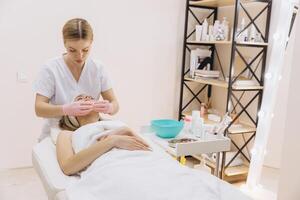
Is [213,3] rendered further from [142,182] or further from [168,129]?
[142,182]

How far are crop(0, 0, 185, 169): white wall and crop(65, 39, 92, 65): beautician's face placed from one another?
114 centimetres

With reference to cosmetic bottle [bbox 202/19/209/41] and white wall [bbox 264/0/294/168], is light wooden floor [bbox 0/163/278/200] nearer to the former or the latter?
white wall [bbox 264/0/294/168]

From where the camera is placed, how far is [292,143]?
1824 mm

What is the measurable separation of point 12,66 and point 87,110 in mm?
1380

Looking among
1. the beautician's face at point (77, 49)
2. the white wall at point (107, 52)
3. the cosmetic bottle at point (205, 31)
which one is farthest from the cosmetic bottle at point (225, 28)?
the beautician's face at point (77, 49)

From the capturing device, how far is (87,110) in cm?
159

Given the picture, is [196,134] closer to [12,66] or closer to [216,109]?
[216,109]

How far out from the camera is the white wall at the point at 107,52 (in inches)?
104

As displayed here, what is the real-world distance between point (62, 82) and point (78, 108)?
260 mm

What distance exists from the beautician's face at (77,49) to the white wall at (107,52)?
3.74 ft

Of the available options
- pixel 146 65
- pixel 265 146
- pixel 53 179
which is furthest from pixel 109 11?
pixel 53 179

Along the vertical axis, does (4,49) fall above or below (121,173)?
above

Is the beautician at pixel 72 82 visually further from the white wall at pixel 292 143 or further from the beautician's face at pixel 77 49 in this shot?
the white wall at pixel 292 143

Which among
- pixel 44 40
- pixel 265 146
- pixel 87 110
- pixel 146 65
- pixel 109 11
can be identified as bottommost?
pixel 265 146
